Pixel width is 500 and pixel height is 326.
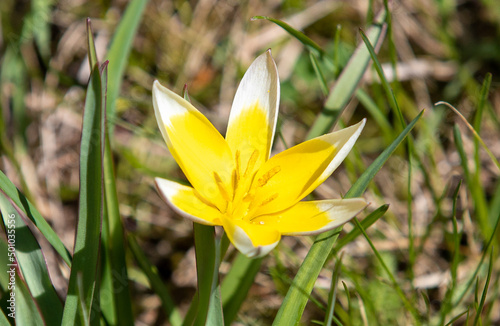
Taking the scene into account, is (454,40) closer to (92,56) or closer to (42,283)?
(92,56)

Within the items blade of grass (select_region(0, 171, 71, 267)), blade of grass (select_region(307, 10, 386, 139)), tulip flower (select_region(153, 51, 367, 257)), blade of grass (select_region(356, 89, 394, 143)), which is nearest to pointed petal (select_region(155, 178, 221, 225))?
tulip flower (select_region(153, 51, 367, 257))

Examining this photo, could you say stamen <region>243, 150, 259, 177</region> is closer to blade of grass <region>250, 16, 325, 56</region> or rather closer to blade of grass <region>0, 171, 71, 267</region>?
blade of grass <region>250, 16, 325, 56</region>

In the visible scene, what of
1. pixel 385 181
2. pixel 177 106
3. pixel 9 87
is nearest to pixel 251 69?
pixel 177 106

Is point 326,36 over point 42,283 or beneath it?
over

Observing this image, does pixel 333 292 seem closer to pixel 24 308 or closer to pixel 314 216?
pixel 314 216

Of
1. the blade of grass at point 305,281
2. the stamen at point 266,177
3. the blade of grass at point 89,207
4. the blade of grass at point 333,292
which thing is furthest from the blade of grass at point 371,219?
the blade of grass at point 89,207
